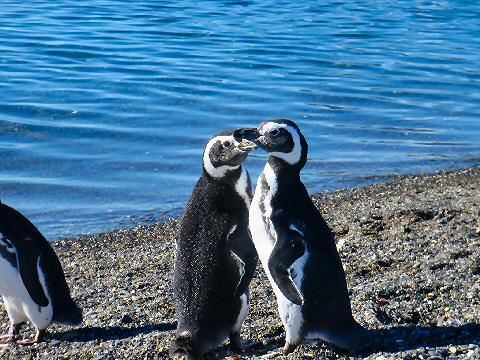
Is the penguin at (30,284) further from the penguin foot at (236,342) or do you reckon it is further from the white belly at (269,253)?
the white belly at (269,253)

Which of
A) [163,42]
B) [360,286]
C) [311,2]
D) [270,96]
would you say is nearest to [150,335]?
[360,286]

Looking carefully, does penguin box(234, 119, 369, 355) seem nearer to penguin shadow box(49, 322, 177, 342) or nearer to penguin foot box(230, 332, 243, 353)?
penguin foot box(230, 332, 243, 353)

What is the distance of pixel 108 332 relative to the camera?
229 inches

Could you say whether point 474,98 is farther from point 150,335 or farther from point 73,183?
point 150,335

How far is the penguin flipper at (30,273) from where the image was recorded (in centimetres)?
590

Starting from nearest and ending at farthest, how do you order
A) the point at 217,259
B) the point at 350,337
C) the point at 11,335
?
the point at 350,337 < the point at 217,259 < the point at 11,335

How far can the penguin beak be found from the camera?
17.5 feet

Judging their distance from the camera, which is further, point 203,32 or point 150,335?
point 203,32

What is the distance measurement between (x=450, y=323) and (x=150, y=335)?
65.4 inches

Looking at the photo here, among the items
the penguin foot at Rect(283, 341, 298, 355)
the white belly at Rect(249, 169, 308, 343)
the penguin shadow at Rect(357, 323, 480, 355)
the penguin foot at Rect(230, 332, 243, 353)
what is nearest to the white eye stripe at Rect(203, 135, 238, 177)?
the white belly at Rect(249, 169, 308, 343)

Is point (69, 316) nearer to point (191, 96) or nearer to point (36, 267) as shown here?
point (36, 267)

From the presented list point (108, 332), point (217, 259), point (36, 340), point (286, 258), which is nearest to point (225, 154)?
point (217, 259)

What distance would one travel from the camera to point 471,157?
12.0 metres

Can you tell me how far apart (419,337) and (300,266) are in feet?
2.33
